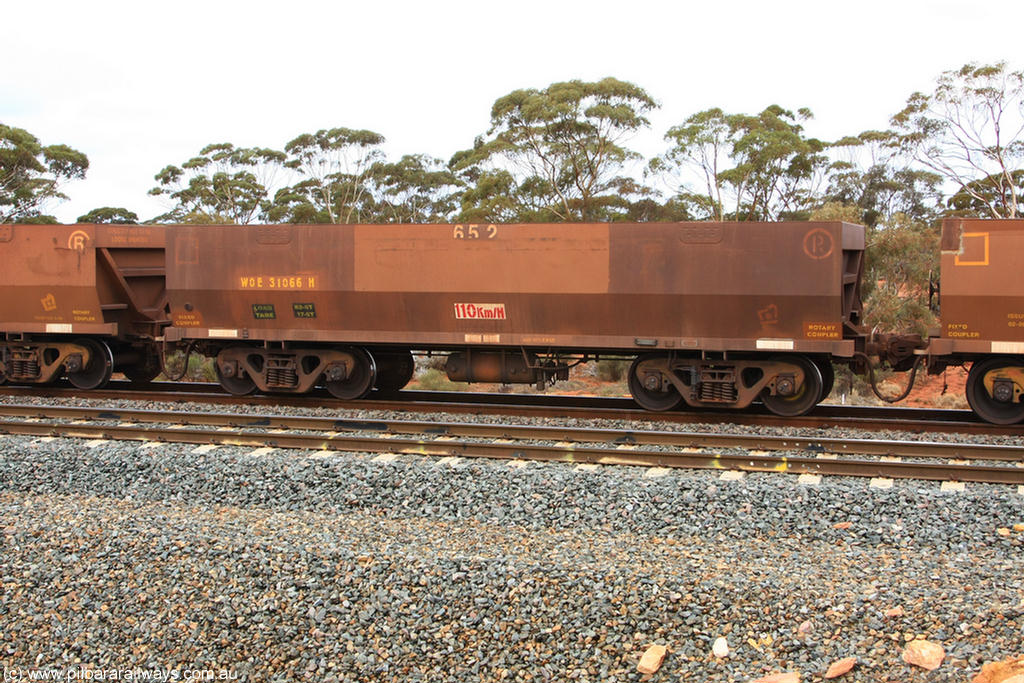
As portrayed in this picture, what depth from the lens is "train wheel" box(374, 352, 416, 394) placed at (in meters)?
13.1

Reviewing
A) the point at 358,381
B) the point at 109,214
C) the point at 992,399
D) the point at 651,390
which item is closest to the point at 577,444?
the point at 651,390

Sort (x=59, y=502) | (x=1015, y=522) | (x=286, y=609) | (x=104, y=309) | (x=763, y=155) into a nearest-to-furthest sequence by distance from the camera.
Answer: (x=286, y=609), (x=1015, y=522), (x=59, y=502), (x=104, y=309), (x=763, y=155)

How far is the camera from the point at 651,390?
1152cm

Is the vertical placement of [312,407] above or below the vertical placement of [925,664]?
above

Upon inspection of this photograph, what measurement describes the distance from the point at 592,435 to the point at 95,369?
9162 millimetres

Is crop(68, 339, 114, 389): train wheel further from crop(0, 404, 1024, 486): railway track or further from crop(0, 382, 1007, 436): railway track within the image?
crop(0, 404, 1024, 486): railway track

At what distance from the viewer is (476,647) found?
17.2 feet

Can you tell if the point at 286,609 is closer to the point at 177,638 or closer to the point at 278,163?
the point at 177,638

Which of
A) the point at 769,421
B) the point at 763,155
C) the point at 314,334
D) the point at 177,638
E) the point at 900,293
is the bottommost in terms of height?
the point at 177,638

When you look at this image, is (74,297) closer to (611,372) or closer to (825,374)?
(825,374)

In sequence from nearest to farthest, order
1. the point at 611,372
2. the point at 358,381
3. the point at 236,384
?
1. the point at 358,381
2. the point at 236,384
3. the point at 611,372

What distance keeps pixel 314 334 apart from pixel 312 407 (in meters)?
1.08

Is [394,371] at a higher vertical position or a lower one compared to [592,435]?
higher

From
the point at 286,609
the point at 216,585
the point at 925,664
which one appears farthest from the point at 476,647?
the point at 925,664
